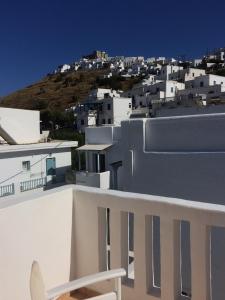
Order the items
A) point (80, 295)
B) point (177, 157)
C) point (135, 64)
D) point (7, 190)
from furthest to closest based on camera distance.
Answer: point (135, 64)
point (7, 190)
point (177, 157)
point (80, 295)

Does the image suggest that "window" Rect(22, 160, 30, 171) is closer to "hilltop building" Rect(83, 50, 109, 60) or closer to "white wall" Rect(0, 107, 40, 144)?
"white wall" Rect(0, 107, 40, 144)

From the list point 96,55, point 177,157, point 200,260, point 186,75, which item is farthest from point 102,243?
point 96,55

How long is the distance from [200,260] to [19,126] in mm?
20730

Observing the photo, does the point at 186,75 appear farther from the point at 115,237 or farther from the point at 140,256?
the point at 140,256

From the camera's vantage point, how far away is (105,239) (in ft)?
8.95

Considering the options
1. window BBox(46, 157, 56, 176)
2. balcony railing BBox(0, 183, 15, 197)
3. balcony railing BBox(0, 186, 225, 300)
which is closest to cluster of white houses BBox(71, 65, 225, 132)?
window BBox(46, 157, 56, 176)

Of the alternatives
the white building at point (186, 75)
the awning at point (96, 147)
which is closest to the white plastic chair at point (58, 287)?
the awning at point (96, 147)

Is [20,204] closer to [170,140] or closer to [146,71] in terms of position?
[170,140]

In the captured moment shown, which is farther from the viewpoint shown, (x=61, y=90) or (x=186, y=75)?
(x=61, y=90)

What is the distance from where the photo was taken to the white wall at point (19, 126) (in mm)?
20984

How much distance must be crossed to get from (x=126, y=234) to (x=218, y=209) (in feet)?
2.53

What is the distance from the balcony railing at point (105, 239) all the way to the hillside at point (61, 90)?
221 ft

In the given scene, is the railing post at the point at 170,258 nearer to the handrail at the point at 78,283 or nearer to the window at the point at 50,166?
the handrail at the point at 78,283

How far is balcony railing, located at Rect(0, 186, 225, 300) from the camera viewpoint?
7.20ft
